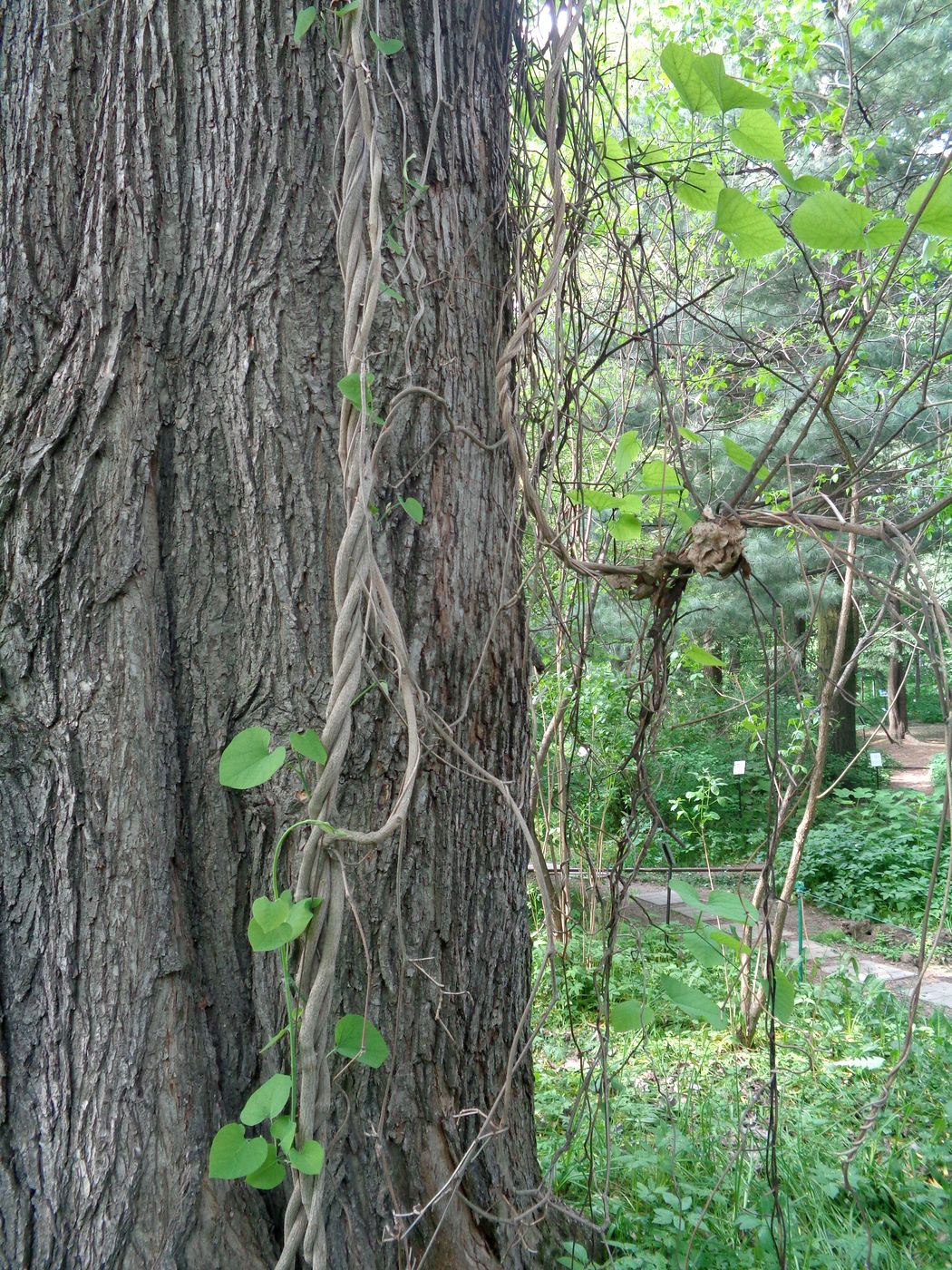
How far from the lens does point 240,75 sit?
46.2 inches

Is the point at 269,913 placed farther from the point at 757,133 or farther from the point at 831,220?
the point at 757,133

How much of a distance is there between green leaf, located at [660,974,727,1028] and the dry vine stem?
18.4 inches

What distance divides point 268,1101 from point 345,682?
45 cm

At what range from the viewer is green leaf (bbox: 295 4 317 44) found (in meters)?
1.08

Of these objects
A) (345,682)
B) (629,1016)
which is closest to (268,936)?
(345,682)

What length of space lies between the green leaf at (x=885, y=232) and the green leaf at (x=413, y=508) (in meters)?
0.63

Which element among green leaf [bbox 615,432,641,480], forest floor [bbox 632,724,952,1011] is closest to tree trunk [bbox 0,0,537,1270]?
green leaf [bbox 615,432,641,480]

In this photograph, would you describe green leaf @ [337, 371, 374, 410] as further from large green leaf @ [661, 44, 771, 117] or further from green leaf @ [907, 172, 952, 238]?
green leaf @ [907, 172, 952, 238]

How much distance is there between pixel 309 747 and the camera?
0.96 metres

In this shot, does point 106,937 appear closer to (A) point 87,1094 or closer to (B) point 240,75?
(A) point 87,1094

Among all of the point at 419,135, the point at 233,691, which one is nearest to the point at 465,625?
the point at 233,691

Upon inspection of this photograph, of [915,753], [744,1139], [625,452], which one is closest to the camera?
[625,452]

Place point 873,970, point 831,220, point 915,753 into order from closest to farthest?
1. point 831,220
2. point 873,970
3. point 915,753

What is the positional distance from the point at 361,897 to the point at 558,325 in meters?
0.82
